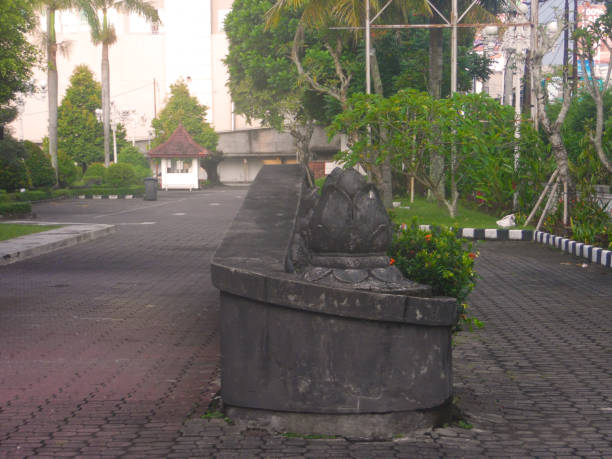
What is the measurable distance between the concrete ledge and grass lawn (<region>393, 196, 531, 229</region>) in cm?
726

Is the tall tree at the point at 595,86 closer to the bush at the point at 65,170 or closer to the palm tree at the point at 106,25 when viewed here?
the bush at the point at 65,170

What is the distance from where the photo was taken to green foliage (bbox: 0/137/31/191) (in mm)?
29109

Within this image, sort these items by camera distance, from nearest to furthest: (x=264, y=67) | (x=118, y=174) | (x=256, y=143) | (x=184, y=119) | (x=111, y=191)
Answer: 1. (x=264, y=67)
2. (x=111, y=191)
3. (x=118, y=174)
4. (x=256, y=143)
5. (x=184, y=119)

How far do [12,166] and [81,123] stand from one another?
83.9 ft

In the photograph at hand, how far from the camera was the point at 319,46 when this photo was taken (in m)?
38.4

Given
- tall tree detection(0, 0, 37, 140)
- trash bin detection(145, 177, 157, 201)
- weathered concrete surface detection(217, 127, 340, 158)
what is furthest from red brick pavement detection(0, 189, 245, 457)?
weathered concrete surface detection(217, 127, 340, 158)

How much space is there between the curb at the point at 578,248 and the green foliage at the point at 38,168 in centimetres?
2803

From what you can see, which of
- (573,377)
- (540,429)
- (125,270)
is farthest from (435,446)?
(125,270)

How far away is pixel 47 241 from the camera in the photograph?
54.1ft

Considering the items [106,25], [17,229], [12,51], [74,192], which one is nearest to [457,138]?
[17,229]

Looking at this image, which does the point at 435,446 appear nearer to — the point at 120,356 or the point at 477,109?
the point at 120,356

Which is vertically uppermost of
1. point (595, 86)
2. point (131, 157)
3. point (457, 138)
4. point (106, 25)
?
point (106, 25)

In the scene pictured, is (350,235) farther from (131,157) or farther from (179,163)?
(131,157)

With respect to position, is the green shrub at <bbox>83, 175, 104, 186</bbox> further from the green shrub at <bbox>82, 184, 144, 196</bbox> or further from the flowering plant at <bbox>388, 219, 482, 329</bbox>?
the flowering plant at <bbox>388, 219, 482, 329</bbox>
